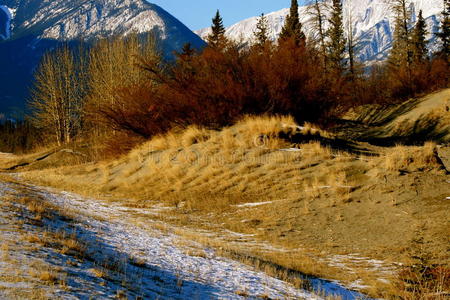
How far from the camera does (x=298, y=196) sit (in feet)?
36.0

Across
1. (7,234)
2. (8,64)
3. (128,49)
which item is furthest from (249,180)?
(8,64)

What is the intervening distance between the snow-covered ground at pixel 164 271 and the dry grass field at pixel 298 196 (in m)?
0.62

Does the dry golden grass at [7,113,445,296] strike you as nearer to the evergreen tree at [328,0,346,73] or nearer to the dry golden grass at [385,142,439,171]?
the dry golden grass at [385,142,439,171]

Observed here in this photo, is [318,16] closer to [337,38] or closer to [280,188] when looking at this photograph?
[337,38]

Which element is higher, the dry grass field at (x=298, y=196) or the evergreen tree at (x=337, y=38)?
the evergreen tree at (x=337, y=38)

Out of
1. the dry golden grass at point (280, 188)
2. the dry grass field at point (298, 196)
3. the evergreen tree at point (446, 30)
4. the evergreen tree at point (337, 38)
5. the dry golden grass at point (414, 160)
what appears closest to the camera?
the dry grass field at point (298, 196)

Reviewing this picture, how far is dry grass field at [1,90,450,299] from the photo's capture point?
715cm

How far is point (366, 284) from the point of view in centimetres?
611

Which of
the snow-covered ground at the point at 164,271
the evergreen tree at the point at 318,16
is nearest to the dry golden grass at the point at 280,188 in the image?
the snow-covered ground at the point at 164,271

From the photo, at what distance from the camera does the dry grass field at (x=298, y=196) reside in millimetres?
7148

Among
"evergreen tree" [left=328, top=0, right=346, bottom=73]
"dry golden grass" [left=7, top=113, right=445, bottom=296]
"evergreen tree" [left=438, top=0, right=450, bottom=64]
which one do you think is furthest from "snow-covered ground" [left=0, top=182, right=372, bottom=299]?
"evergreen tree" [left=438, top=0, right=450, bottom=64]

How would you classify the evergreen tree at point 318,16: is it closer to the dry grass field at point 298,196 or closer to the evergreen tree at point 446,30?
the evergreen tree at point 446,30

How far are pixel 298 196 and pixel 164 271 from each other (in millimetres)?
6122

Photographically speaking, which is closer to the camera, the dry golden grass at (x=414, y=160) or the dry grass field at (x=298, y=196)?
the dry grass field at (x=298, y=196)
